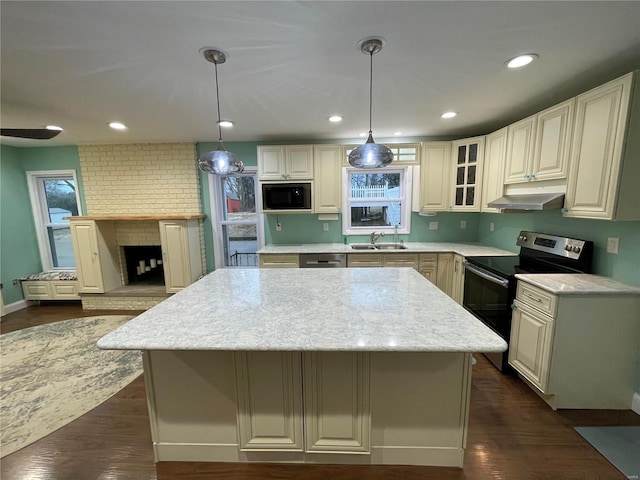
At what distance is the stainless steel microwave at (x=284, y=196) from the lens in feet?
11.3

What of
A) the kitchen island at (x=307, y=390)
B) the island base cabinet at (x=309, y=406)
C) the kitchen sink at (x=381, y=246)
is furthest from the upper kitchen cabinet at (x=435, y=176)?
the island base cabinet at (x=309, y=406)

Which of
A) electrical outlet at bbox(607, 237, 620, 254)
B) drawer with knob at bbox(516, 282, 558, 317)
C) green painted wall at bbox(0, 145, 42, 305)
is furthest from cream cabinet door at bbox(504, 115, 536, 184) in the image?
green painted wall at bbox(0, 145, 42, 305)

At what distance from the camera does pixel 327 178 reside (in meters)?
3.49

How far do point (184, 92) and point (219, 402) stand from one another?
2253 mm

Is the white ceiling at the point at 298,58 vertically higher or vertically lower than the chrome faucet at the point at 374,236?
higher

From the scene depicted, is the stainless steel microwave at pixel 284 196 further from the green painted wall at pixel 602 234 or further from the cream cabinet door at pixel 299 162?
the green painted wall at pixel 602 234

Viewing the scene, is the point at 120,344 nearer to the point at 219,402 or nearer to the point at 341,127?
the point at 219,402

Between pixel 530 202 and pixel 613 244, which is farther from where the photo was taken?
pixel 530 202

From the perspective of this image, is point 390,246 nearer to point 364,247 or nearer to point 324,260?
point 364,247

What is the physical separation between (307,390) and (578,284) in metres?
2.03

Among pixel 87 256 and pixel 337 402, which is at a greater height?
pixel 87 256

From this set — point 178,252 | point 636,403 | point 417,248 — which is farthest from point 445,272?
point 178,252

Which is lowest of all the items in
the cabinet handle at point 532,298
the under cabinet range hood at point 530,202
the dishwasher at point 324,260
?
the cabinet handle at point 532,298

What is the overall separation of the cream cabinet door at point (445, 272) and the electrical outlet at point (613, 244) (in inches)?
55.2
